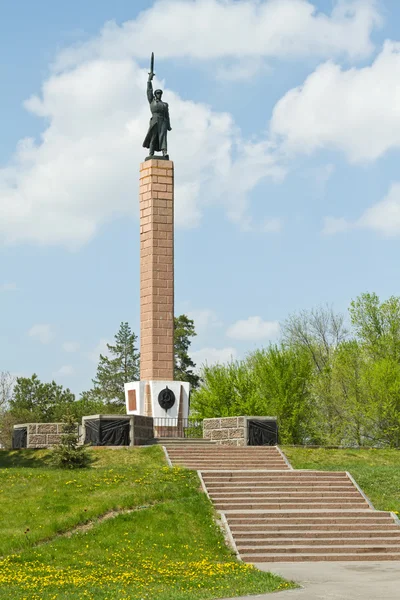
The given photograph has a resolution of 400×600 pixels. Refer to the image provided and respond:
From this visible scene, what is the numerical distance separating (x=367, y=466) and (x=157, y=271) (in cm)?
1174

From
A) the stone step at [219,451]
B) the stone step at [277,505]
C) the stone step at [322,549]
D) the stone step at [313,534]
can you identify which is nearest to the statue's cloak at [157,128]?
the stone step at [219,451]

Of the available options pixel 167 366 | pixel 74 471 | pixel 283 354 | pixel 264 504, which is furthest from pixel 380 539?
pixel 283 354

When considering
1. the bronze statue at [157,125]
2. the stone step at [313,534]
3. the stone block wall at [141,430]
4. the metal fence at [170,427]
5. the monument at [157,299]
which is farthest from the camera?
the bronze statue at [157,125]

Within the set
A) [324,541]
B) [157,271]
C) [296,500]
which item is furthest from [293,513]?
[157,271]

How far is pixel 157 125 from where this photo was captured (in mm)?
37062

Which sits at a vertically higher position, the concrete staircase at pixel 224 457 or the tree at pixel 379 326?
the tree at pixel 379 326

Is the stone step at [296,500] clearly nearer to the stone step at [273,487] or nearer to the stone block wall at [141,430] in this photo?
the stone step at [273,487]

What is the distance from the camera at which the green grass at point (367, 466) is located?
24156 mm

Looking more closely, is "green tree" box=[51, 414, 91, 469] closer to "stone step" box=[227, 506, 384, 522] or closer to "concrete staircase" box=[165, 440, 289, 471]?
"concrete staircase" box=[165, 440, 289, 471]

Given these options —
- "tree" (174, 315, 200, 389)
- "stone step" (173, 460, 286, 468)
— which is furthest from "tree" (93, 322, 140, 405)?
"stone step" (173, 460, 286, 468)

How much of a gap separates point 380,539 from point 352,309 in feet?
108

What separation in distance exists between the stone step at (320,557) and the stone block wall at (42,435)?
1625 centimetres

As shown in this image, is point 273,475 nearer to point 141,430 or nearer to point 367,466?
point 367,466

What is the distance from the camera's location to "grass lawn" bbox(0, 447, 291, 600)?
14625 millimetres
